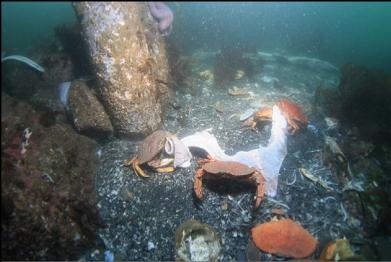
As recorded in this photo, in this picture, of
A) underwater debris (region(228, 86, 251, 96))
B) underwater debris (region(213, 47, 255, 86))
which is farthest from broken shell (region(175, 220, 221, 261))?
underwater debris (region(213, 47, 255, 86))

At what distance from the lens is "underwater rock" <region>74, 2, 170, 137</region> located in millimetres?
5000

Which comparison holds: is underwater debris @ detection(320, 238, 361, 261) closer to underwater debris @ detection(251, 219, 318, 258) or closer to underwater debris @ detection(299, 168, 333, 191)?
underwater debris @ detection(251, 219, 318, 258)

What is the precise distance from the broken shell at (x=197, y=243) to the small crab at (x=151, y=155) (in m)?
1.32

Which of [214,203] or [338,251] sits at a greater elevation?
[214,203]

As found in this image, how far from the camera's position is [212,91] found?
802 centimetres

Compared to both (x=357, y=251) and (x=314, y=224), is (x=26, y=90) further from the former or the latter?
(x=357, y=251)

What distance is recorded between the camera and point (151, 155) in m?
5.22

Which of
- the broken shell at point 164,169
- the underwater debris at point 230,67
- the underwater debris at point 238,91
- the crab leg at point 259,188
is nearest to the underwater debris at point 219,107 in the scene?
the underwater debris at point 238,91

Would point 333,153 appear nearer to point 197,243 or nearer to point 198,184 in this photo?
point 198,184

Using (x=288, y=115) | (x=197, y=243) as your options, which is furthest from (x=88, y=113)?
(x=288, y=115)

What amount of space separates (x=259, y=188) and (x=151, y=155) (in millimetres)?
2123

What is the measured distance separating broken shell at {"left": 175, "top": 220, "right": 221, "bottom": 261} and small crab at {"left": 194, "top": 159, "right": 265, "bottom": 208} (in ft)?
1.85

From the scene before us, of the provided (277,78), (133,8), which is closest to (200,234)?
(133,8)

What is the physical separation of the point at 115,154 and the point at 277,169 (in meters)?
3.40
